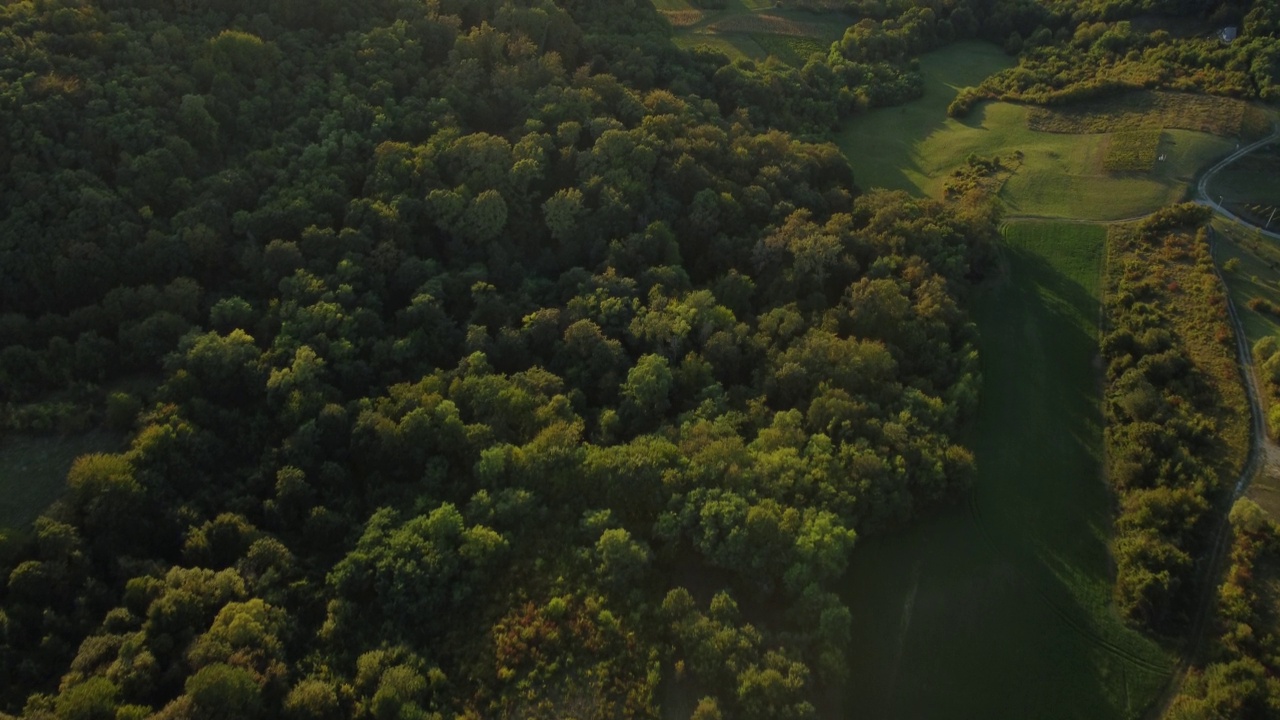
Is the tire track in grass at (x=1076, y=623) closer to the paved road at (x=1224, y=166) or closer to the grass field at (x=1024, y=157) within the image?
the grass field at (x=1024, y=157)

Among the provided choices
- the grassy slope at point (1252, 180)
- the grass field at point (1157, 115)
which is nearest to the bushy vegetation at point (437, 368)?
the grassy slope at point (1252, 180)

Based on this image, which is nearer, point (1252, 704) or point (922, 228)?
point (1252, 704)

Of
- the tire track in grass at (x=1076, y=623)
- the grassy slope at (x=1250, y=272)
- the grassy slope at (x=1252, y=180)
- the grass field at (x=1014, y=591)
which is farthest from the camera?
the grassy slope at (x=1252, y=180)

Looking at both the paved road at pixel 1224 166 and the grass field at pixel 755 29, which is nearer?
the paved road at pixel 1224 166

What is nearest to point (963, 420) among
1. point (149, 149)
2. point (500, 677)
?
point (500, 677)

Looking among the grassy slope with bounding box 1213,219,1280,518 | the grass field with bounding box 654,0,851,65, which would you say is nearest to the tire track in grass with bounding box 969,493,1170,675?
the grassy slope with bounding box 1213,219,1280,518

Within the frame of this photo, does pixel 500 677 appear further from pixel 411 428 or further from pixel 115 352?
pixel 115 352

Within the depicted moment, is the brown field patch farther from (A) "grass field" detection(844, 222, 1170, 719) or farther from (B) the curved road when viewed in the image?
(A) "grass field" detection(844, 222, 1170, 719)
